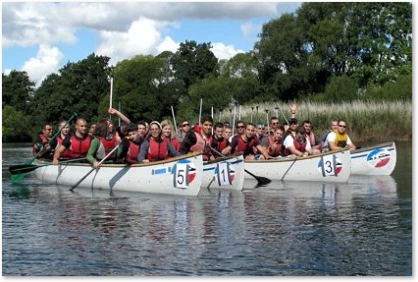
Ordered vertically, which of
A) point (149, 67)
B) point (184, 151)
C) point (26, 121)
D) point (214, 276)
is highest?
point (149, 67)

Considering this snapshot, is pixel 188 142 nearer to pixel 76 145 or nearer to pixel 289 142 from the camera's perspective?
pixel 76 145

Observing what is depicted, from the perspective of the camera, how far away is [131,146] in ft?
50.6

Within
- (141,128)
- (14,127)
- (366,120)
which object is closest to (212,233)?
(141,128)

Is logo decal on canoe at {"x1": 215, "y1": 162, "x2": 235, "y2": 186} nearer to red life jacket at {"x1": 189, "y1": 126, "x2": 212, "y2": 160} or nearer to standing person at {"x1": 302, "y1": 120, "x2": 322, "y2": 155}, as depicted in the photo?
red life jacket at {"x1": 189, "y1": 126, "x2": 212, "y2": 160}

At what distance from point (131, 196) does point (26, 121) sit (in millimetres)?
63031

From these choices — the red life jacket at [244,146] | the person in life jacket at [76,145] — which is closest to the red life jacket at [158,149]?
the person in life jacket at [76,145]

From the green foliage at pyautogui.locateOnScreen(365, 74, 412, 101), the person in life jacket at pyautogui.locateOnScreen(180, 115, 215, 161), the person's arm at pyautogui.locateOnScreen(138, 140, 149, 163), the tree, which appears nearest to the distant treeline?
the green foliage at pyautogui.locateOnScreen(365, 74, 412, 101)

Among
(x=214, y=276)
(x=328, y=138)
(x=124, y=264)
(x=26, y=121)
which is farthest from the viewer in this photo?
(x=26, y=121)

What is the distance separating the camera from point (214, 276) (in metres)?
8.13

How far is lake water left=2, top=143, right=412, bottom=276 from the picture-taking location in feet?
28.2

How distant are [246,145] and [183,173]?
3.46 m

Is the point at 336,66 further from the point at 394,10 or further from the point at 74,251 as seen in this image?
the point at 74,251

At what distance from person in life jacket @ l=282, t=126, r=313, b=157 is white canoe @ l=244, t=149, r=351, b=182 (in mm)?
343

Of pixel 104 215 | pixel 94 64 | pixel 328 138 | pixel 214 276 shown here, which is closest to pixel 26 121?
pixel 94 64
